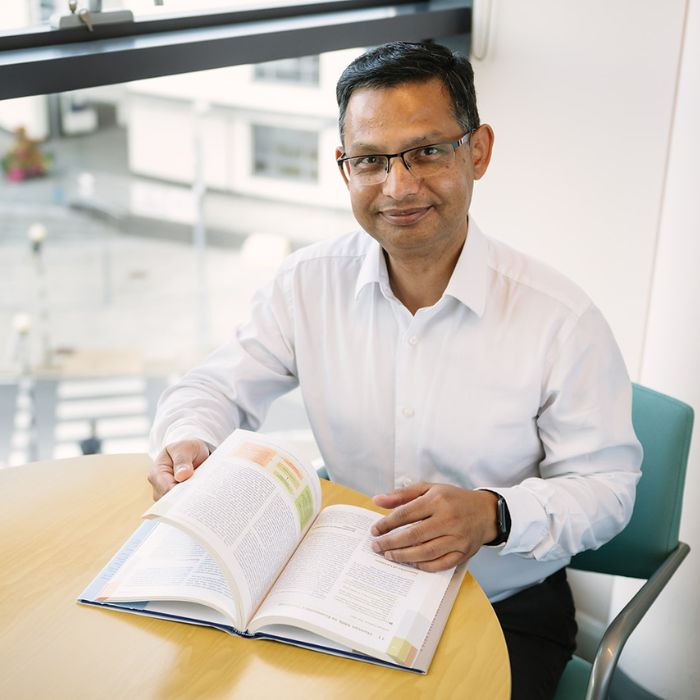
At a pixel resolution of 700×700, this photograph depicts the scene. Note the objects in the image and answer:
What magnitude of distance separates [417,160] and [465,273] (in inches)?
8.5

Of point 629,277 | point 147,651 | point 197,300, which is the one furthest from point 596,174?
point 197,300

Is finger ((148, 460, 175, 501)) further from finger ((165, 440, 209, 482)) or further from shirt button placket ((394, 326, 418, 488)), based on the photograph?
shirt button placket ((394, 326, 418, 488))

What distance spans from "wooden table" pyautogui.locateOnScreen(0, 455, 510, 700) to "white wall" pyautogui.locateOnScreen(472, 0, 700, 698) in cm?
92

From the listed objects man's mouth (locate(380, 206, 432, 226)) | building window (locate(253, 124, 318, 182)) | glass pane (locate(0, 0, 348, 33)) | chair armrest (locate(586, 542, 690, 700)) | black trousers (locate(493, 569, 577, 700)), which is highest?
glass pane (locate(0, 0, 348, 33))

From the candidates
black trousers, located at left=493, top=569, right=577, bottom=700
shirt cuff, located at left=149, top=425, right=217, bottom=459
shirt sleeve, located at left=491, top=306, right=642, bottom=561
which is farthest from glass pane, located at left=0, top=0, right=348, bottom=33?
black trousers, located at left=493, top=569, right=577, bottom=700

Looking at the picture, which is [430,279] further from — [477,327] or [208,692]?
[208,692]

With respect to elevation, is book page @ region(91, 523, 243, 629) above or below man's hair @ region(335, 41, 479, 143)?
below

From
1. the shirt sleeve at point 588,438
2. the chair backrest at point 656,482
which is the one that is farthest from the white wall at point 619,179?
the shirt sleeve at point 588,438

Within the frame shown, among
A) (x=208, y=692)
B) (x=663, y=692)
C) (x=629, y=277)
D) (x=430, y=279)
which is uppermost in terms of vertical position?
(x=430, y=279)

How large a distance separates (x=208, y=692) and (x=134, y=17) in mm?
1456

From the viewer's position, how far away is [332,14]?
2.28m

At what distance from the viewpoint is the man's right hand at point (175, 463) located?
135 centimetres

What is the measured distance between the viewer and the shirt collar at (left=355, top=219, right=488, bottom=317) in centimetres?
153

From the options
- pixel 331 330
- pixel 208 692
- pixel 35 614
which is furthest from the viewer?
pixel 331 330
